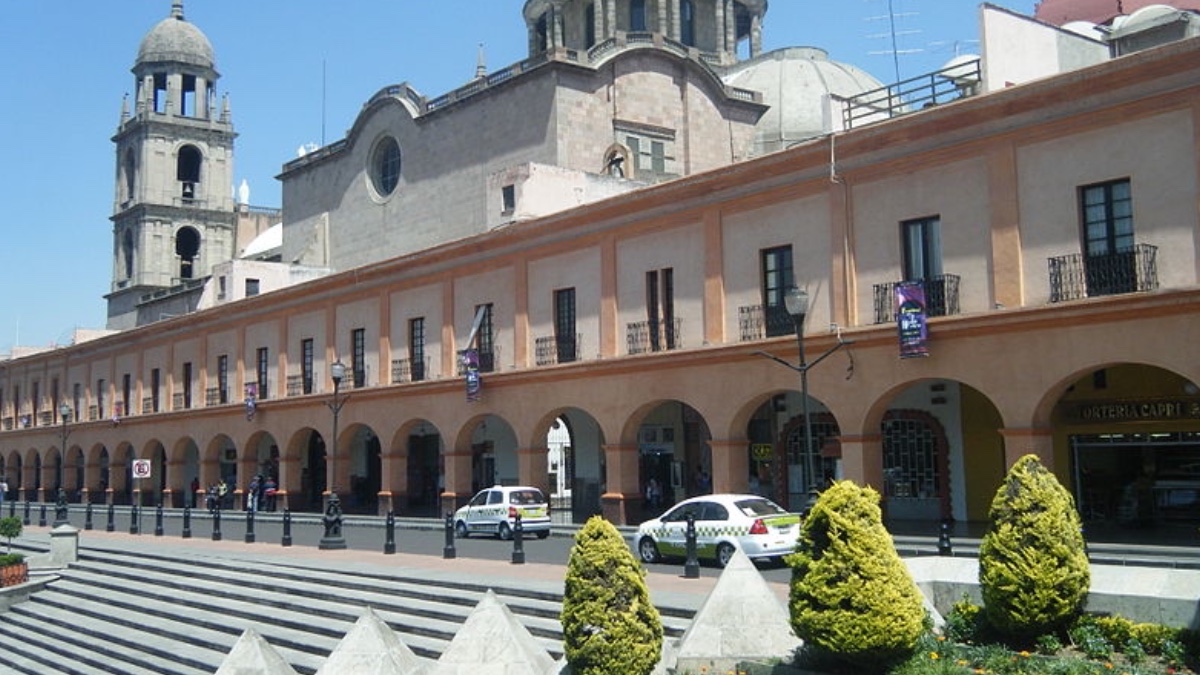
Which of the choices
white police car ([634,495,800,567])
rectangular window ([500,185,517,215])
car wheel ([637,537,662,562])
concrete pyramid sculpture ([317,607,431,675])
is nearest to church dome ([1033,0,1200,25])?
rectangular window ([500,185,517,215])

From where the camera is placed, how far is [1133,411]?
23.2 m

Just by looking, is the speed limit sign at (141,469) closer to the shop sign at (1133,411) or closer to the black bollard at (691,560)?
the black bollard at (691,560)

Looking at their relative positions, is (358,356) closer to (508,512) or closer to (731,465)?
(508,512)

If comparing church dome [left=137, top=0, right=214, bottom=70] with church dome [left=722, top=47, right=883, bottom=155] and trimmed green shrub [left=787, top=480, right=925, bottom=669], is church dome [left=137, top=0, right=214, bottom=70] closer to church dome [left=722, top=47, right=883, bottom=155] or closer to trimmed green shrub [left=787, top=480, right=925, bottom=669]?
church dome [left=722, top=47, right=883, bottom=155]

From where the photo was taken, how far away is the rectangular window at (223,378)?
1865 inches

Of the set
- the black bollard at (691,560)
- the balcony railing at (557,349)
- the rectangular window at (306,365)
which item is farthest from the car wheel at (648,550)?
the rectangular window at (306,365)

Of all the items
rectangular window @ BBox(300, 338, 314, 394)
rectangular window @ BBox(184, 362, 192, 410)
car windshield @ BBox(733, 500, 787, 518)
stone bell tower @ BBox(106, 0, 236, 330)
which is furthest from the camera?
stone bell tower @ BBox(106, 0, 236, 330)

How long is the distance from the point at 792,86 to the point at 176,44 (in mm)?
43507

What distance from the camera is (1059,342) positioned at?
21.1 meters

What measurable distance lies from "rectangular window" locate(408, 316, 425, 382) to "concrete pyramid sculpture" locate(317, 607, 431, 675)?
81.5 ft

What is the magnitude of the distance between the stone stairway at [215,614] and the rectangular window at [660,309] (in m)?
10.4

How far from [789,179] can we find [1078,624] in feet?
52.6

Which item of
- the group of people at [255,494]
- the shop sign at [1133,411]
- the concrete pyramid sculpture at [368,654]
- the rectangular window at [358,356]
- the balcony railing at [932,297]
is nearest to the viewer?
the concrete pyramid sculpture at [368,654]

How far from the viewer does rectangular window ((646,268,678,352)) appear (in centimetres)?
2867
